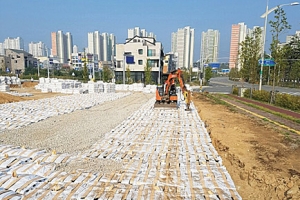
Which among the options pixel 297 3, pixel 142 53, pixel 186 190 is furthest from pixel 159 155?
pixel 142 53

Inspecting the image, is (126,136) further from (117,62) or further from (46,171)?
(117,62)

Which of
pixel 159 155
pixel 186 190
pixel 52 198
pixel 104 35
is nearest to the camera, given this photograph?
pixel 52 198

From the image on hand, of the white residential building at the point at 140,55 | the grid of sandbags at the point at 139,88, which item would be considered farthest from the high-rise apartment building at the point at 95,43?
the grid of sandbags at the point at 139,88

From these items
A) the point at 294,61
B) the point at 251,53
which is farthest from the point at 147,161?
the point at 294,61

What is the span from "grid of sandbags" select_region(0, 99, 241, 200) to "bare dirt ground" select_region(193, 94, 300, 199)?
32 cm

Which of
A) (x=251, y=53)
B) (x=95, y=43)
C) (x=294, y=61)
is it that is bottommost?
(x=251, y=53)

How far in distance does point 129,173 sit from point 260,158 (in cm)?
311

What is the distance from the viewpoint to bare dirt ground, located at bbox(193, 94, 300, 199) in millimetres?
3369

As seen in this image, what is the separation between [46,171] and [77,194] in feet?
3.42

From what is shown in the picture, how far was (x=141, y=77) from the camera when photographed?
42.7 m

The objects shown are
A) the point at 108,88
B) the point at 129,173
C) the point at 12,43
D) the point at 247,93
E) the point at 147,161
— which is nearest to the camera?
the point at 129,173

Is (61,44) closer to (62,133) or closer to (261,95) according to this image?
(261,95)

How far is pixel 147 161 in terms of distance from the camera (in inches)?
174

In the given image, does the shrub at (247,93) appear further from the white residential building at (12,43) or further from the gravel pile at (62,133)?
the white residential building at (12,43)
